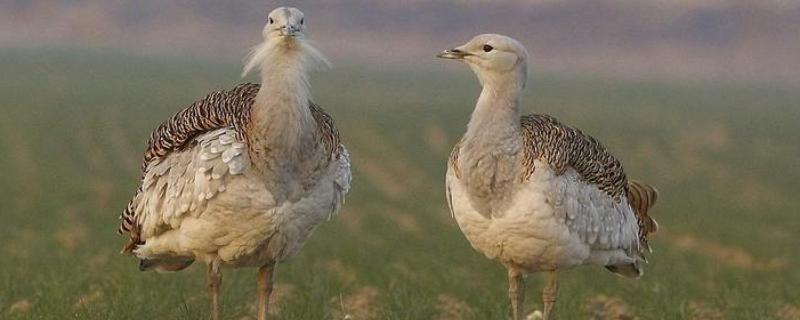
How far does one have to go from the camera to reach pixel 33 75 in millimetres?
70500

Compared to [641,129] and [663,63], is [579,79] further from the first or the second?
[641,129]

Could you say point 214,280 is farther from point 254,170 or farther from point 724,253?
point 724,253

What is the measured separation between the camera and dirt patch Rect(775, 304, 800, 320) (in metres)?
9.30

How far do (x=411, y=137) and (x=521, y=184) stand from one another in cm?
3331

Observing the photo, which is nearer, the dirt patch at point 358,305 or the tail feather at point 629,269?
the tail feather at point 629,269

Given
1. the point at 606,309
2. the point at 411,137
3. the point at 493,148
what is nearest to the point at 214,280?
the point at 493,148

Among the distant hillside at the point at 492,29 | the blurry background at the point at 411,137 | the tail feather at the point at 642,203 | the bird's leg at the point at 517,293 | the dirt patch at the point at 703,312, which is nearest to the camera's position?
the bird's leg at the point at 517,293

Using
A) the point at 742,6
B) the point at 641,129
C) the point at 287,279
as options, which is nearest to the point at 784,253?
the point at 287,279

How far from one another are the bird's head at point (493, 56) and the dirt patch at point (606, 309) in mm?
2113

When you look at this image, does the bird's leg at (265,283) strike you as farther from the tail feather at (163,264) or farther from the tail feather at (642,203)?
the tail feather at (642,203)

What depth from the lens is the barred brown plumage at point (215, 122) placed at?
757cm

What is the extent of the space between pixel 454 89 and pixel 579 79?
1776cm

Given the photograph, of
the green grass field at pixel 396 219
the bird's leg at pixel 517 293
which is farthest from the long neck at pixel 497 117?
the green grass field at pixel 396 219

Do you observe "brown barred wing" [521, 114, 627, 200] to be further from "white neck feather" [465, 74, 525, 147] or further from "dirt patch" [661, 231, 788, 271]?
"dirt patch" [661, 231, 788, 271]
